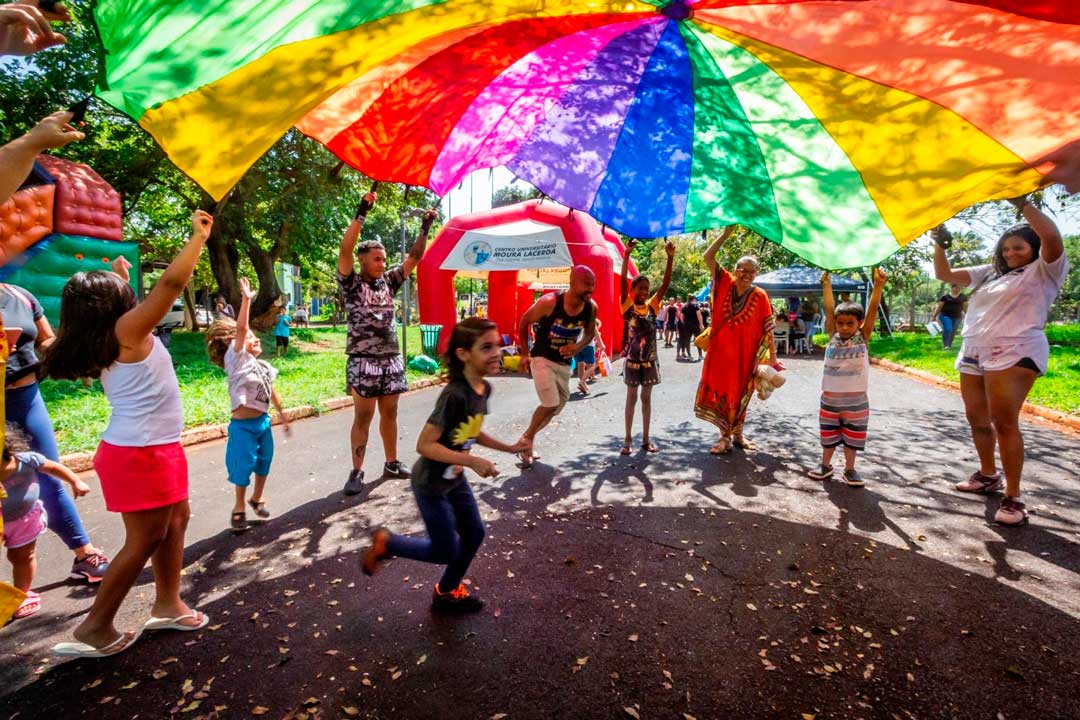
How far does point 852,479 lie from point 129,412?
17.4 feet

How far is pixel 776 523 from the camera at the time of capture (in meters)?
4.05

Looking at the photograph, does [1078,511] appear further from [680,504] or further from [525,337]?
[525,337]

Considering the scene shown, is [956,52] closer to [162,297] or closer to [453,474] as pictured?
[453,474]

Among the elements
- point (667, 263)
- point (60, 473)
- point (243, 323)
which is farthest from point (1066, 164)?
point (60, 473)

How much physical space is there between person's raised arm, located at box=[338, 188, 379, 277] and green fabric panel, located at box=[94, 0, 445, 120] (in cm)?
140

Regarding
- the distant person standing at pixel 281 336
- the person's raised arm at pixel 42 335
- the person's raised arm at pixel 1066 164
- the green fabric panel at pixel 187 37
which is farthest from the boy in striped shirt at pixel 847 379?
the distant person standing at pixel 281 336

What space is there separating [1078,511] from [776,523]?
2.41 m

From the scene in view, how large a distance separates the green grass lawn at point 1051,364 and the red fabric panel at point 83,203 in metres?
16.3

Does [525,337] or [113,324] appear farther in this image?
[525,337]

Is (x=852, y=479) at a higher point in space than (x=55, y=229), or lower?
lower

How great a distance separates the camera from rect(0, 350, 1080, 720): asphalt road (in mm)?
2279

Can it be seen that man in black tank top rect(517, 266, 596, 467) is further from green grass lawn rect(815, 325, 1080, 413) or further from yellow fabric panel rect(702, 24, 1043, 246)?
green grass lawn rect(815, 325, 1080, 413)

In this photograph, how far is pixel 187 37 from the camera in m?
2.62

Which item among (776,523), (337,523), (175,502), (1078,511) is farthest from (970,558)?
(175,502)
